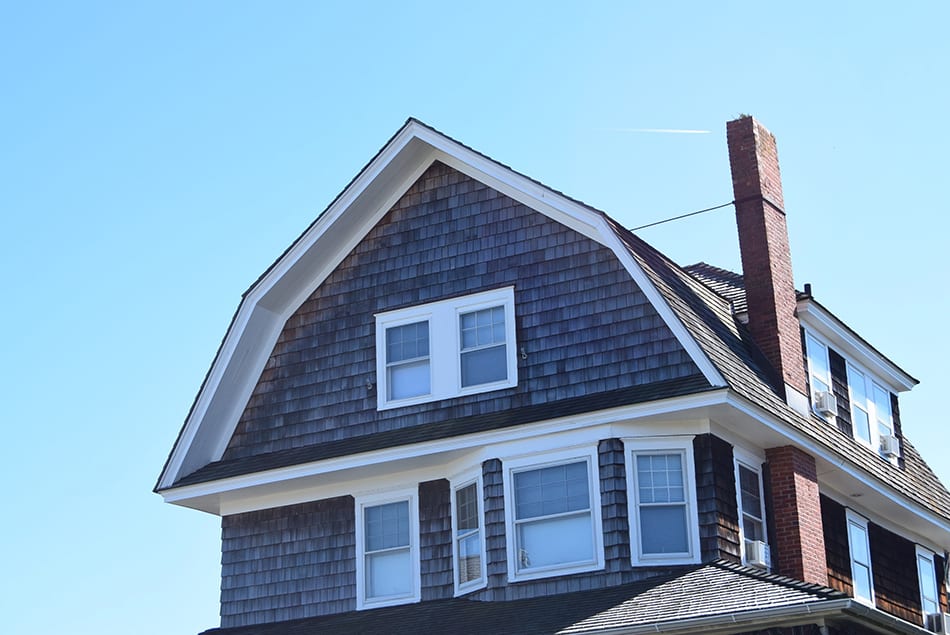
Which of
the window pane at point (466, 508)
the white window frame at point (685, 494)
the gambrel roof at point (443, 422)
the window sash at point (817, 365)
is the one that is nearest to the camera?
the white window frame at point (685, 494)

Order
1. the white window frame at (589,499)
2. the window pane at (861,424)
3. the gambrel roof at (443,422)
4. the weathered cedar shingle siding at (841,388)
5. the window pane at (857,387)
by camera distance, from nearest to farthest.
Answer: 1. the white window frame at (589,499)
2. the gambrel roof at (443,422)
3. the weathered cedar shingle siding at (841,388)
4. the window pane at (861,424)
5. the window pane at (857,387)

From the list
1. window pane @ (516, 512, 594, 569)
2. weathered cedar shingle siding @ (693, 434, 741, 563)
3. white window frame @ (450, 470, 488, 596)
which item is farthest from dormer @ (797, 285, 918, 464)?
white window frame @ (450, 470, 488, 596)

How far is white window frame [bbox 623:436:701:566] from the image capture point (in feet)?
64.0

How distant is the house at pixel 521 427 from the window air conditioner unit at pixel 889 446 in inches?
12.7

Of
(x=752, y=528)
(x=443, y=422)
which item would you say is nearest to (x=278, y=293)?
(x=443, y=422)

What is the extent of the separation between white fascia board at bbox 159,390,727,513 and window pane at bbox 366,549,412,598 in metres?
1.48

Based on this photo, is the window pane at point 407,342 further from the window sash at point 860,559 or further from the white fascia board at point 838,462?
the window sash at point 860,559

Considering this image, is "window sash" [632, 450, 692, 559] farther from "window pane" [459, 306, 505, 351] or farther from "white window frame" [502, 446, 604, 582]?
"window pane" [459, 306, 505, 351]

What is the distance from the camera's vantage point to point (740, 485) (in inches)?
805

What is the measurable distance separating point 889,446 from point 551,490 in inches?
317

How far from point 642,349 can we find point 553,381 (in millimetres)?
1420

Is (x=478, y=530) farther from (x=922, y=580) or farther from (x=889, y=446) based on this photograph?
(x=922, y=580)

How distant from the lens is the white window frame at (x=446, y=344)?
2175 centimetres

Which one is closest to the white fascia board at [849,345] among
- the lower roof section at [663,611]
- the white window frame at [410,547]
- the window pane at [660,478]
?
the window pane at [660,478]
